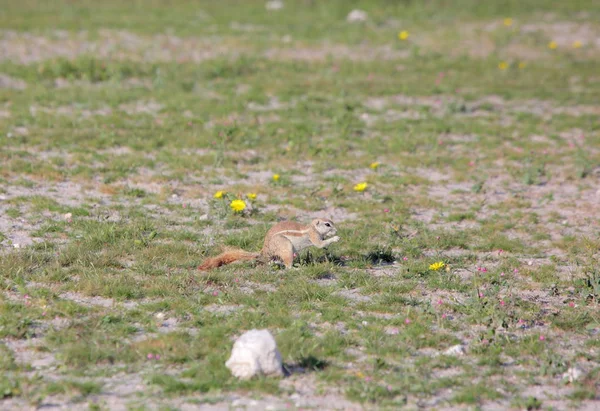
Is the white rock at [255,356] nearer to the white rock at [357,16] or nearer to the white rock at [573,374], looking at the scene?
the white rock at [573,374]

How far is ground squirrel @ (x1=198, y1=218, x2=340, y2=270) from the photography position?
867cm

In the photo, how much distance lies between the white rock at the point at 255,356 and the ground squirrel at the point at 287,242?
7.19 feet

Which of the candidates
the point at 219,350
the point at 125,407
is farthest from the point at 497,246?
the point at 125,407

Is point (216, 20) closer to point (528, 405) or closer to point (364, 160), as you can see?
point (364, 160)

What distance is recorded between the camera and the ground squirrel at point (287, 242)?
8.67 m

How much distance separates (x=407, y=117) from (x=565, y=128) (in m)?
3.07

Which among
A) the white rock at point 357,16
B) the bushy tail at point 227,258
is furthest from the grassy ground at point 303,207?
the white rock at point 357,16

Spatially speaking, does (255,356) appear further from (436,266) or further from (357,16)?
(357,16)

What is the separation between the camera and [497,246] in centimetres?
1005

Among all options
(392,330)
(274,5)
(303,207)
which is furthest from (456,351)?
(274,5)

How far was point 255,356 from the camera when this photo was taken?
21.3 feet

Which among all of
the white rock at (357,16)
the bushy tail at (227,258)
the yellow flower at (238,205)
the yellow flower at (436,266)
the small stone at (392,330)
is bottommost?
the small stone at (392,330)

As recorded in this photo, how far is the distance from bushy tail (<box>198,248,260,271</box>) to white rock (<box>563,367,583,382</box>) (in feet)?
11.8

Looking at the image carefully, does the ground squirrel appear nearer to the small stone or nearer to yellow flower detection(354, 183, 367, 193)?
the small stone
